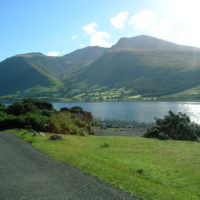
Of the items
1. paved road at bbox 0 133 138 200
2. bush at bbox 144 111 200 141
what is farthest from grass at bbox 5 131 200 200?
bush at bbox 144 111 200 141

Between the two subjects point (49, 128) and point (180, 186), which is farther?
point (49, 128)

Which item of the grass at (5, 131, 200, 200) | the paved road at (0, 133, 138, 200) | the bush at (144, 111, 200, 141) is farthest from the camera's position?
the bush at (144, 111, 200, 141)

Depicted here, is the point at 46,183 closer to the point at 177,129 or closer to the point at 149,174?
the point at 149,174

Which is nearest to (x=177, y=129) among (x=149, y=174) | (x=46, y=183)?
(x=149, y=174)

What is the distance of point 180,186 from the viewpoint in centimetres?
1372

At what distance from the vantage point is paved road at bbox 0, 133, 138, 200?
35.5 feet

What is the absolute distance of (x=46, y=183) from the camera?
1253 cm

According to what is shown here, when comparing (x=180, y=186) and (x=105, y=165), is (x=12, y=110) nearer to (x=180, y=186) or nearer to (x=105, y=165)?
(x=105, y=165)

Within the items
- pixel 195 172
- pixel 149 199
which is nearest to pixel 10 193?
pixel 149 199

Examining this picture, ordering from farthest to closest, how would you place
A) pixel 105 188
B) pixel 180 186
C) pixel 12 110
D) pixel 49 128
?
1. pixel 12 110
2. pixel 49 128
3. pixel 180 186
4. pixel 105 188

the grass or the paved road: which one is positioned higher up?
the paved road

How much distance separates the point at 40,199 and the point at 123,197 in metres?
3.48

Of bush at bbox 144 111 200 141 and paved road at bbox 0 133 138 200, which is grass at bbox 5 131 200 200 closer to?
paved road at bbox 0 133 138 200

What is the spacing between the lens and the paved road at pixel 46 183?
10.8 m
